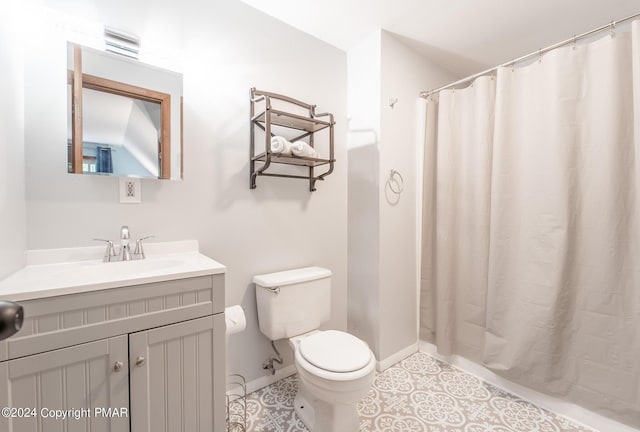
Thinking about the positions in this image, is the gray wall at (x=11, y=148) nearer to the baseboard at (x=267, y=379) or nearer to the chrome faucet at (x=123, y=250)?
the chrome faucet at (x=123, y=250)

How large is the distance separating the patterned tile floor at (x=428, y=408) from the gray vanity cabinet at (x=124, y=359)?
510 millimetres

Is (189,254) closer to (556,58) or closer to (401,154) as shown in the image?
(401,154)

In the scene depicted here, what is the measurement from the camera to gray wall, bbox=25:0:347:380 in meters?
1.12

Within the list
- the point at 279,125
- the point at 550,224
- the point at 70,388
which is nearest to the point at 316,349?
the point at 70,388

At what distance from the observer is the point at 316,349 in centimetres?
134

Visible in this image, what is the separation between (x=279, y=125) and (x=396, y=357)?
178 centimetres

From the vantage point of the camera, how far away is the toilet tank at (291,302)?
1515 millimetres

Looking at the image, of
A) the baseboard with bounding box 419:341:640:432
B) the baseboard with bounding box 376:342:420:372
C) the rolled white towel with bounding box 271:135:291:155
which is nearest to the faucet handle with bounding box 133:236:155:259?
the rolled white towel with bounding box 271:135:291:155

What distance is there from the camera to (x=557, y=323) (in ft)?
4.87

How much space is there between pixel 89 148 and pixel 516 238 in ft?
7.24

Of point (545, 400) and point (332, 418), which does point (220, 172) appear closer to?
point (332, 418)

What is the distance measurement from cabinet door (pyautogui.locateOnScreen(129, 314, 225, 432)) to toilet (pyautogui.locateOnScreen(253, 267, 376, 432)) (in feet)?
1.31

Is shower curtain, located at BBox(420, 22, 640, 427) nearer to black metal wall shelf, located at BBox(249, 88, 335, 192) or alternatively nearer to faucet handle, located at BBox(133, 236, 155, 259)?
black metal wall shelf, located at BBox(249, 88, 335, 192)

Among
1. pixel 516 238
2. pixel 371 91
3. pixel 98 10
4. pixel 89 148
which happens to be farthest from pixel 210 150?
pixel 516 238
